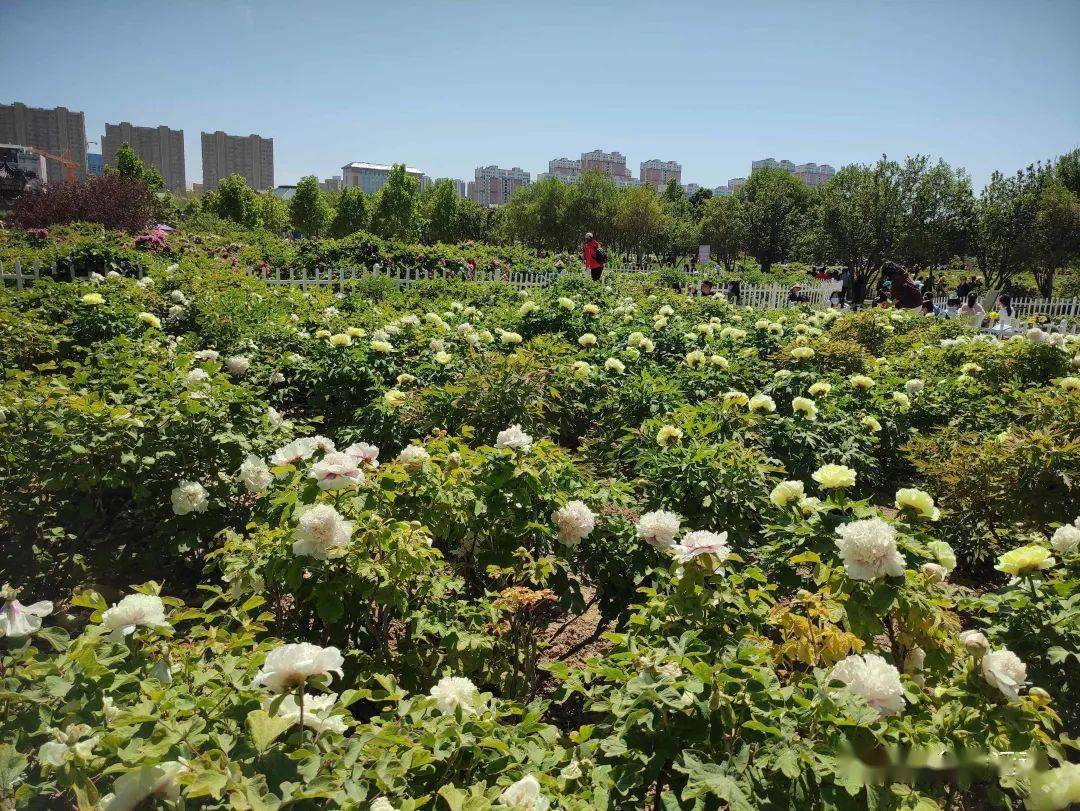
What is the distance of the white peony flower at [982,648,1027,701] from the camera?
1.56 metres

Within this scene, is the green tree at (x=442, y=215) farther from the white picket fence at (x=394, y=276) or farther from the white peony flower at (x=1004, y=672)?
the white peony flower at (x=1004, y=672)

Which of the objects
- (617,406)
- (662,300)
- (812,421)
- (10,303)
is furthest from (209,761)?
(662,300)

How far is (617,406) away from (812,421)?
4.71ft

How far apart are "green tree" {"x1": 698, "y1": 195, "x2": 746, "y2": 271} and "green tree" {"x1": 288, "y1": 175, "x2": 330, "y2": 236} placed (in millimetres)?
30806

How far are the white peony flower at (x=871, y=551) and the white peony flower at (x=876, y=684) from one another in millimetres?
395

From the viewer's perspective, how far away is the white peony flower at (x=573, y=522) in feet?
8.70

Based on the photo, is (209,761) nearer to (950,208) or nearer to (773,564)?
(773,564)

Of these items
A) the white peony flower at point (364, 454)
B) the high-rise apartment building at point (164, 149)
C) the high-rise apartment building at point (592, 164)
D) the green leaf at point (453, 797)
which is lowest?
the green leaf at point (453, 797)

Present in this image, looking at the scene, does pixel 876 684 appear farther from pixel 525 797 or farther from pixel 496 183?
pixel 496 183

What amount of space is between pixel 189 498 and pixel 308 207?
56.4 m

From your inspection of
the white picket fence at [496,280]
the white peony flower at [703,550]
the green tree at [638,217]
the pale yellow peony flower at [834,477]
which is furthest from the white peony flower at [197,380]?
the green tree at [638,217]

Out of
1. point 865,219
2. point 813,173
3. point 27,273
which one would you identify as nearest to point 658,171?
point 813,173

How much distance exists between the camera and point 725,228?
47.2 meters

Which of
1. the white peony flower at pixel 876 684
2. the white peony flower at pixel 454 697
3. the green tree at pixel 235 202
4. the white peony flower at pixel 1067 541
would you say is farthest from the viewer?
the green tree at pixel 235 202
